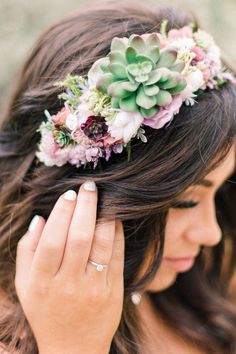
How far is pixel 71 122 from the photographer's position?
1.45 metres

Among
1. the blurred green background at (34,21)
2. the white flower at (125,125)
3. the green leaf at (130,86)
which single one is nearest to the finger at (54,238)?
the white flower at (125,125)

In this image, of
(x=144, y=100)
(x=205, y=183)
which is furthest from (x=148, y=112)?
(x=205, y=183)

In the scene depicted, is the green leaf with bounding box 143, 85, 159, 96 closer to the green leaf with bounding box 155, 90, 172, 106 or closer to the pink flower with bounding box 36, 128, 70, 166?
the green leaf with bounding box 155, 90, 172, 106

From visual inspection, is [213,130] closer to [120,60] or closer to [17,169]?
[120,60]

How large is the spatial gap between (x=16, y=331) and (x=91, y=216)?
46 cm

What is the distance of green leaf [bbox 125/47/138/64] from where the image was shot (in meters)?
1.35

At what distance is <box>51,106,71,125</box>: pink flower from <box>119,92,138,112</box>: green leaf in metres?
0.16

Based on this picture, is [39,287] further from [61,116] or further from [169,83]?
[169,83]

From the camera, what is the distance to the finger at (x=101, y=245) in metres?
1.49

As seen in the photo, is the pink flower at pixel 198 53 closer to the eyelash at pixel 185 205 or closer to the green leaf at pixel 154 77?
the green leaf at pixel 154 77

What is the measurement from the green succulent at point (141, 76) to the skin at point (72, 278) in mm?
265

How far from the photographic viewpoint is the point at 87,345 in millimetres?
1543

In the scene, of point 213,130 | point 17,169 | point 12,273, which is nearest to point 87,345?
point 12,273

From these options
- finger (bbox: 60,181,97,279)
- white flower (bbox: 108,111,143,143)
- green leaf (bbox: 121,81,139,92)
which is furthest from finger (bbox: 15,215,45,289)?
green leaf (bbox: 121,81,139,92)
